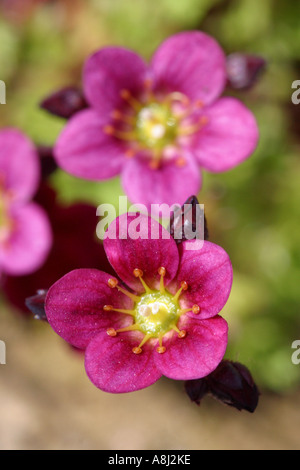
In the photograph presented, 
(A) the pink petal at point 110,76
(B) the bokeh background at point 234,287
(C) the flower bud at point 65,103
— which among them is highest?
(A) the pink petal at point 110,76

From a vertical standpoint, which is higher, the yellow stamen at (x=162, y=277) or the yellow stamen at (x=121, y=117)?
the yellow stamen at (x=121, y=117)

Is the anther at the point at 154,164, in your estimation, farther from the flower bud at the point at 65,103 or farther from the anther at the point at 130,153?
the flower bud at the point at 65,103

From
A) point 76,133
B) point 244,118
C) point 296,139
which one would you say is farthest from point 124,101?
point 296,139

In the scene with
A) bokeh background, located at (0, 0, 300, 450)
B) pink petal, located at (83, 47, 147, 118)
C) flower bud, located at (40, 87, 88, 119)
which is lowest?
bokeh background, located at (0, 0, 300, 450)

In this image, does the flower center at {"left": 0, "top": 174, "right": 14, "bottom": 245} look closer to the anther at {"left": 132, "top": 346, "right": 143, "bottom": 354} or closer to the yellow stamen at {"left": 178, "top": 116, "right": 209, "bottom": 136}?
the yellow stamen at {"left": 178, "top": 116, "right": 209, "bottom": 136}

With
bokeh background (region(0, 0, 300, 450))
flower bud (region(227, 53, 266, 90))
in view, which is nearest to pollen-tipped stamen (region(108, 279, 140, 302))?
flower bud (region(227, 53, 266, 90))

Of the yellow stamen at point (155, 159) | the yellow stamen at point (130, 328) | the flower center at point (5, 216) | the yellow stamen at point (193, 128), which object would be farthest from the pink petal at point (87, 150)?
the yellow stamen at point (130, 328)
